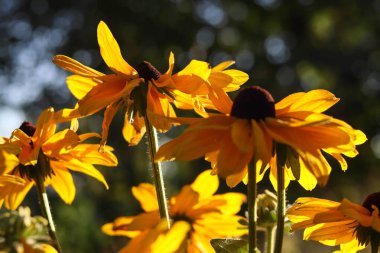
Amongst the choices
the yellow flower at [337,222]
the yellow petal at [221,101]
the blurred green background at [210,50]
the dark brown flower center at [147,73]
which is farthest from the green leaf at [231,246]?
the blurred green background at [210,50]

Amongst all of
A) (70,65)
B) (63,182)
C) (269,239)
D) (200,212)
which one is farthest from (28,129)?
(269,239)

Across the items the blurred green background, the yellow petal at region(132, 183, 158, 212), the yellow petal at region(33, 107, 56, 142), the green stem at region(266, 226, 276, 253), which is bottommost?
the blurred green background

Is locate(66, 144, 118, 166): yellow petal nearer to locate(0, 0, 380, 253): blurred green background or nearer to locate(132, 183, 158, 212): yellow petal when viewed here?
locate(132, 183, 158, 212): yellow petal

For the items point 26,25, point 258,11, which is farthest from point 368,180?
point 26,25

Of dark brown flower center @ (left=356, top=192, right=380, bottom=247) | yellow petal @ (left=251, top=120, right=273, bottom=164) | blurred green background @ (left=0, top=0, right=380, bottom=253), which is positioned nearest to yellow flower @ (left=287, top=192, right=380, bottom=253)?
dark brown flower center @ (left=356, top=192, right=380, bottom=247)

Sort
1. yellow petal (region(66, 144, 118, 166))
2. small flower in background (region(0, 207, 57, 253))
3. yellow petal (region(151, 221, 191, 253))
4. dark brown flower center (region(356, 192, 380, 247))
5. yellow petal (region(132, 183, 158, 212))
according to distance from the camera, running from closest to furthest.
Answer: yellow petal (region(151, 221, 191, 253))
small flower in background (region(0, 207, 57, 253))
dark brown flower center (region(356, 192, 380, 247))
yellow petal (region(66, 144, 118, 166))
yellow petal (region(132, 183, 158, 212))

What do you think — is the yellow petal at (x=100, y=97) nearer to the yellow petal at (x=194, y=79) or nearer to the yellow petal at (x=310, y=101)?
the yellow petal at (x=194, y=79)

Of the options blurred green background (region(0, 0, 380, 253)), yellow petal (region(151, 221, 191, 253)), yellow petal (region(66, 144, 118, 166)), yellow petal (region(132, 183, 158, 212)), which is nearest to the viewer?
yellow petal (region(151, 221, 191, 253))

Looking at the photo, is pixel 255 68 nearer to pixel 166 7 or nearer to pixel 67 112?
pixel 166 7

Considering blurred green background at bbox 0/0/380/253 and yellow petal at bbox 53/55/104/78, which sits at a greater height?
yellow petal at bbox 53/55/104/78
